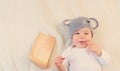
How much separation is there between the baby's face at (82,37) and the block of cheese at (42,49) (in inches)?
4.9

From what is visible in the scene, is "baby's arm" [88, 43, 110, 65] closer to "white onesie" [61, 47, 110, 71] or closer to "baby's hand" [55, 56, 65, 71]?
"white onesie" [61, 47, 110, 71]

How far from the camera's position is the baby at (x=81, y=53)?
1182 millimetres

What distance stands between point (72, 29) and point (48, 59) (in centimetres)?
18

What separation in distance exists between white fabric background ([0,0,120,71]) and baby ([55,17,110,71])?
7 centimetres

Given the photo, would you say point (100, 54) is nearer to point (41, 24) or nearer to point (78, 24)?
point (78, 24)

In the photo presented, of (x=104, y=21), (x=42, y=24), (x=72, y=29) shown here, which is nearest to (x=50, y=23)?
(x=42, y=24)

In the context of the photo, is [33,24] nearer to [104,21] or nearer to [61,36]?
[61,36]

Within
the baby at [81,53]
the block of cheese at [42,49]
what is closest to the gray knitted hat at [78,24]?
the baby at [81,53]

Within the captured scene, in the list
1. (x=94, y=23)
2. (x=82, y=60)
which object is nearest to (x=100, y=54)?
(x=82, y=60)

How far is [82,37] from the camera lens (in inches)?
47.8

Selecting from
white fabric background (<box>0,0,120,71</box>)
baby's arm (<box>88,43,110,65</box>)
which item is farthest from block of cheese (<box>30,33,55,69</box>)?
baby's arm (<box>88,43,110,65</box>)

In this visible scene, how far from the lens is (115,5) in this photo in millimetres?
1442

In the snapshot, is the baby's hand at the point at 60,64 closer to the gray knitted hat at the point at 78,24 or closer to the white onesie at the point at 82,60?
the white onesie at the point at 82,60

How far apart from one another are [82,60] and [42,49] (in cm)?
20
